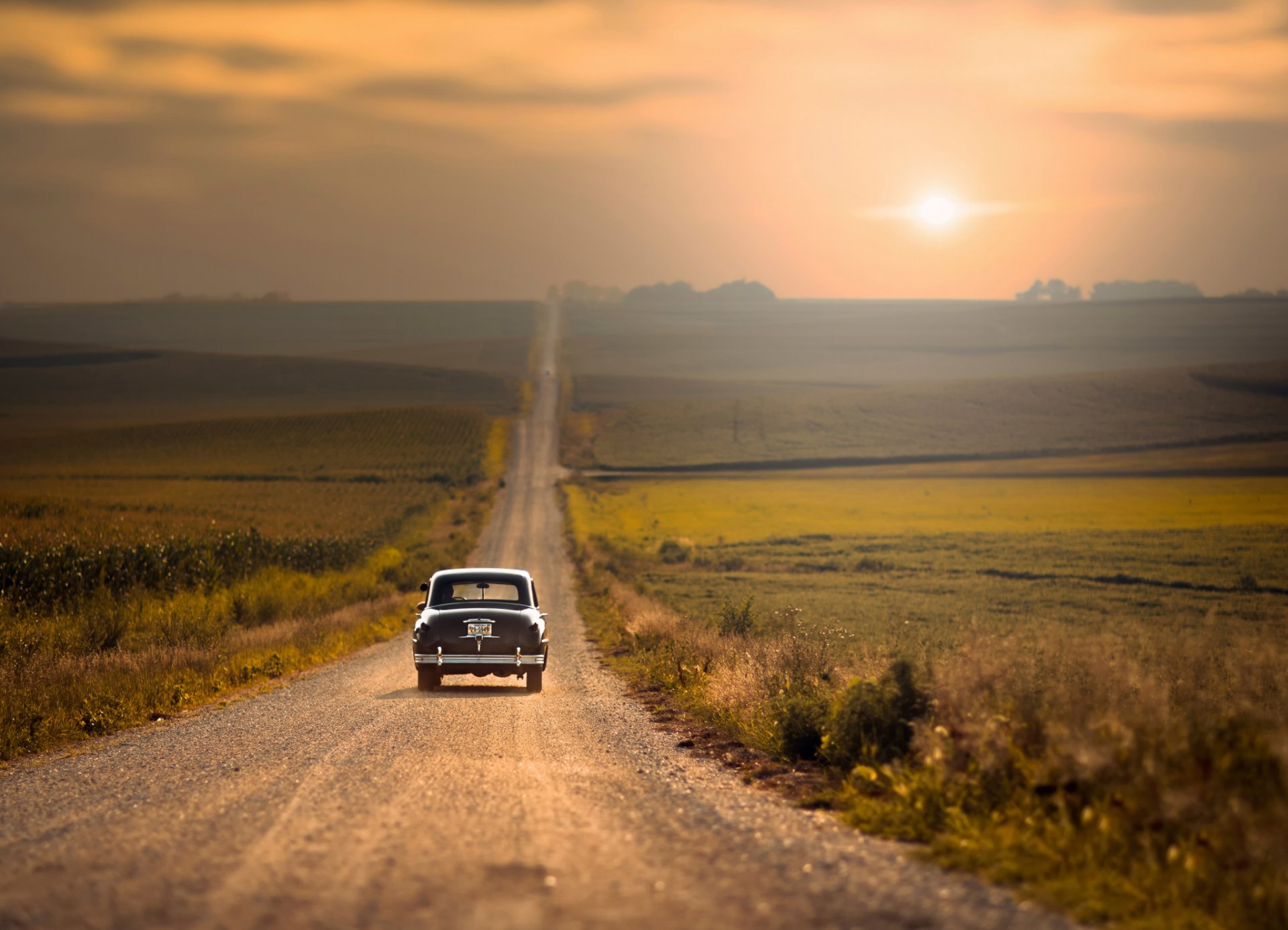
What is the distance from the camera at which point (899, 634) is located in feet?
98.7

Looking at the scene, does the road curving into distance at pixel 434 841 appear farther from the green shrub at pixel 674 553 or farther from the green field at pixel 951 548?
the green shrub at pixel 674 553

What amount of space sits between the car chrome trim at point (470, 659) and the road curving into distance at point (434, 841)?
3.79 metres

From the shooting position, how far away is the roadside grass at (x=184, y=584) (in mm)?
17750

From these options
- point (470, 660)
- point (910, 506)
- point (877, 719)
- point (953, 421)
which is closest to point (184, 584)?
point (470, 660)

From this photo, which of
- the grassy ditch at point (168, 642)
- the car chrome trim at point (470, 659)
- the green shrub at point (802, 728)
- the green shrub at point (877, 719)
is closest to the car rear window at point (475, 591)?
the car chrome trim at point (470, 659)

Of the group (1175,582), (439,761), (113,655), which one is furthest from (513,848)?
(1175,582)

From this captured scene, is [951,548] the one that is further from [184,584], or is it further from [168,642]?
[168,642]

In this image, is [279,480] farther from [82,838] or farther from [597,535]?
[82,838]

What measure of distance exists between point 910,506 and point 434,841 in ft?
246

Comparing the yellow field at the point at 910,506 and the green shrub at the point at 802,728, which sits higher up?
the green shrub at the point at 802,728

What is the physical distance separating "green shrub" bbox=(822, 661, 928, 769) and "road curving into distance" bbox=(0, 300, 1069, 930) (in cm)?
101

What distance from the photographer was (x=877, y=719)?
10.4 m

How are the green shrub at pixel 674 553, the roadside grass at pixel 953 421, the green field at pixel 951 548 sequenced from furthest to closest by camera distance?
the roadside grass at pixel 953 421 < the green shrub at pixel 674 553 < the green field at pixel 951 548

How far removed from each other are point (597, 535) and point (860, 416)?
228ft
